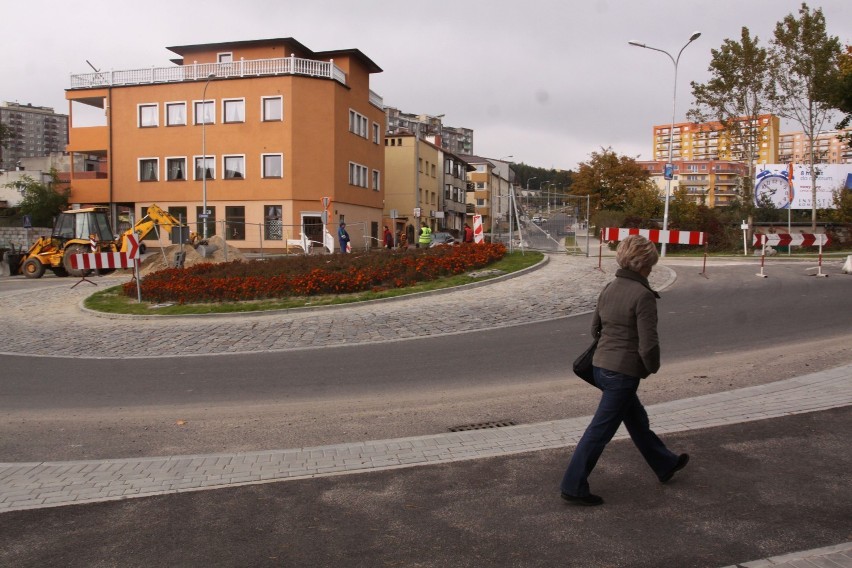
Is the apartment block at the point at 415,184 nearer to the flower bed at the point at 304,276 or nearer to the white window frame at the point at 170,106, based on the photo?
the white window frame at the point at 170,106

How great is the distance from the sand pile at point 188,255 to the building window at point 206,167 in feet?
58.7

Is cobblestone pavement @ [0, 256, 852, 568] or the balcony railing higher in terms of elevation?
the balcony railing

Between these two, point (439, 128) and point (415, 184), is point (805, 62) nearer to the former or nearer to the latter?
point (415, 184)

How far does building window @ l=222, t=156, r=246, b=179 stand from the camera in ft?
152

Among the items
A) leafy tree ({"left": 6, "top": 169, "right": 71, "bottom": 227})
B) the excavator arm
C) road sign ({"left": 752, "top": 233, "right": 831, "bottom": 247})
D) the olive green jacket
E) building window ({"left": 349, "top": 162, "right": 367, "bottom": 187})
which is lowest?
the olive green jacket

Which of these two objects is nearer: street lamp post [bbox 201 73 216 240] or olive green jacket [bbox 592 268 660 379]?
olive green jacket [bbox 592 268 660 379]

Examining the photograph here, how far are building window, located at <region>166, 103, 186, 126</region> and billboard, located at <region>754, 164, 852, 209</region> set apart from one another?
129 feet

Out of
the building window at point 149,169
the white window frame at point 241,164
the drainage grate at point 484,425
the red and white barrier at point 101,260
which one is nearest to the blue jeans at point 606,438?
the drainage grate at point 484,425

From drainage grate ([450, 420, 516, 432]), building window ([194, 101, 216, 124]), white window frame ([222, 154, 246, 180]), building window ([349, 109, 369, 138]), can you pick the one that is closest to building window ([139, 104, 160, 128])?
building window ([194, 101, 216, 124])

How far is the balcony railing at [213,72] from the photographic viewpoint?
1795 inches

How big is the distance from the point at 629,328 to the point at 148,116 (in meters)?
49.0

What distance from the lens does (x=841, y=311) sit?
13.9m

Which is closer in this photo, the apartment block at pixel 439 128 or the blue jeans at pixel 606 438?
the blue jeans at pixel 606 438

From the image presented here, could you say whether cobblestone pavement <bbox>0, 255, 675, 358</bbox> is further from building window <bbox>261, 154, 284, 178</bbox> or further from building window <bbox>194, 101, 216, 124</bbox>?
building window <bbox>194, 101, 216, 124</bbox>
